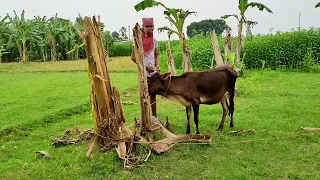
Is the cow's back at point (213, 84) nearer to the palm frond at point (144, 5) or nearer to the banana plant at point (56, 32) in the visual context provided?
the palm frond at point (144, 5)

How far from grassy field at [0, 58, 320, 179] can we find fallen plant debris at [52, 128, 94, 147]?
0.15 meters

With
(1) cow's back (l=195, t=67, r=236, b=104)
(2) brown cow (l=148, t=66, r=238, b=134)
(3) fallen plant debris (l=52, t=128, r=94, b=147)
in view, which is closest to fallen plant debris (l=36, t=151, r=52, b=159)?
(3) fallen plant debris (l=52, t=128, r=94, b=147)

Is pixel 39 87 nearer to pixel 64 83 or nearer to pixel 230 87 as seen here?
pixel 64 83

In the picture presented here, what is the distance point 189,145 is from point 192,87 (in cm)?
103

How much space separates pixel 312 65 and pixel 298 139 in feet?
39.6

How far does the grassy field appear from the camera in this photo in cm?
518

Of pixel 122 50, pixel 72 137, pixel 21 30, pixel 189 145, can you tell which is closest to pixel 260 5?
pixel 189 145

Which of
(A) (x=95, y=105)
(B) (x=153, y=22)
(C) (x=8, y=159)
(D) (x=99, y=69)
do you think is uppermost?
(B) (x=153, y=22)

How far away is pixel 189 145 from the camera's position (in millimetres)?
6090

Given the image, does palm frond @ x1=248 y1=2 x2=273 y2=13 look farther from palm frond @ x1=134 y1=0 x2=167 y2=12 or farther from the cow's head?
the cow's head

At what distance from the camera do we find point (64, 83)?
1485 cm

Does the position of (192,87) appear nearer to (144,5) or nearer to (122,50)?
(144,5)

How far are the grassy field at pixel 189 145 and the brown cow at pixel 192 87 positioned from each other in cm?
68

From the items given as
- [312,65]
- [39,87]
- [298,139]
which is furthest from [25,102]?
[312,65]
